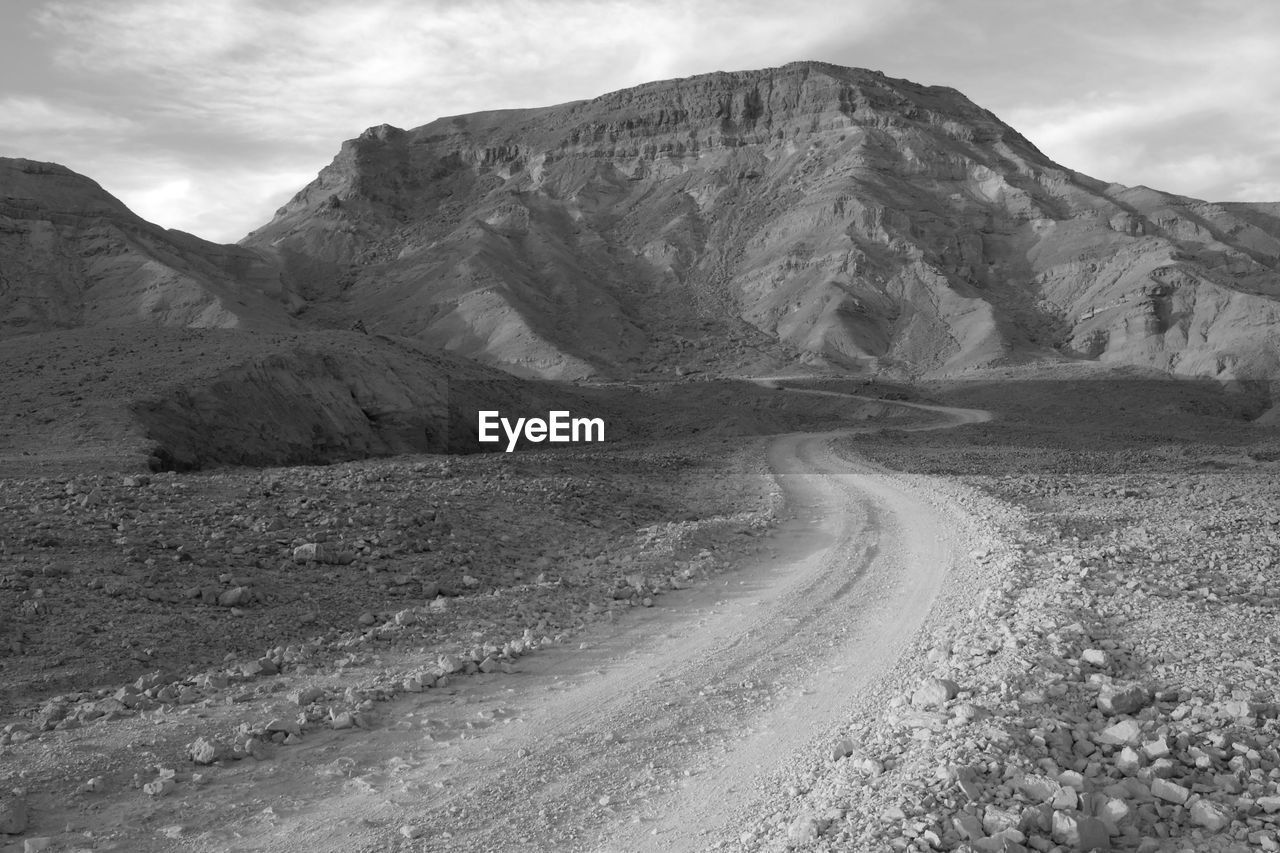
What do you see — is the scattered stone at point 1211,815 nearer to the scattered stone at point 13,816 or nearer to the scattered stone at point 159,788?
the scattered stone at point 159,788

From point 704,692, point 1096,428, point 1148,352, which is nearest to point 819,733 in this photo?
point 704,692

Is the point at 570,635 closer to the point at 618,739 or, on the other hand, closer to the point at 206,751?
the point at 618,739

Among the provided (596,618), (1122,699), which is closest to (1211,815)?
(1122,699)

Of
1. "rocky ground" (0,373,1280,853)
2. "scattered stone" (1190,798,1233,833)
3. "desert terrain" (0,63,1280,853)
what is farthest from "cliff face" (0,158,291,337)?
"scattered stone" (1190,798,1233,833)

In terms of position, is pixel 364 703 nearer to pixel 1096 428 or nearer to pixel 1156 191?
pixel 1096 428

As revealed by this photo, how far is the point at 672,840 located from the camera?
5012 mm

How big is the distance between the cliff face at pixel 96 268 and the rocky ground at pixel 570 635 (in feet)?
148

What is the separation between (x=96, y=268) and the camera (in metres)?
64.8

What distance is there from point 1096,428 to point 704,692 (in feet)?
127

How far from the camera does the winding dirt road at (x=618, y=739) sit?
5203 mm

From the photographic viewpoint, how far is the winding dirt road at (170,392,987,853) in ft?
17.1

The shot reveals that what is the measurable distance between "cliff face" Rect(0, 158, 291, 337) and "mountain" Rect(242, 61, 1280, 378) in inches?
465

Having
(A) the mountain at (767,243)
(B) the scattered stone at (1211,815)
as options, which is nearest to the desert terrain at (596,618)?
(B) the scattered stone at (1211,815)

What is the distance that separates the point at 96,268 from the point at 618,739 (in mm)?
70830
